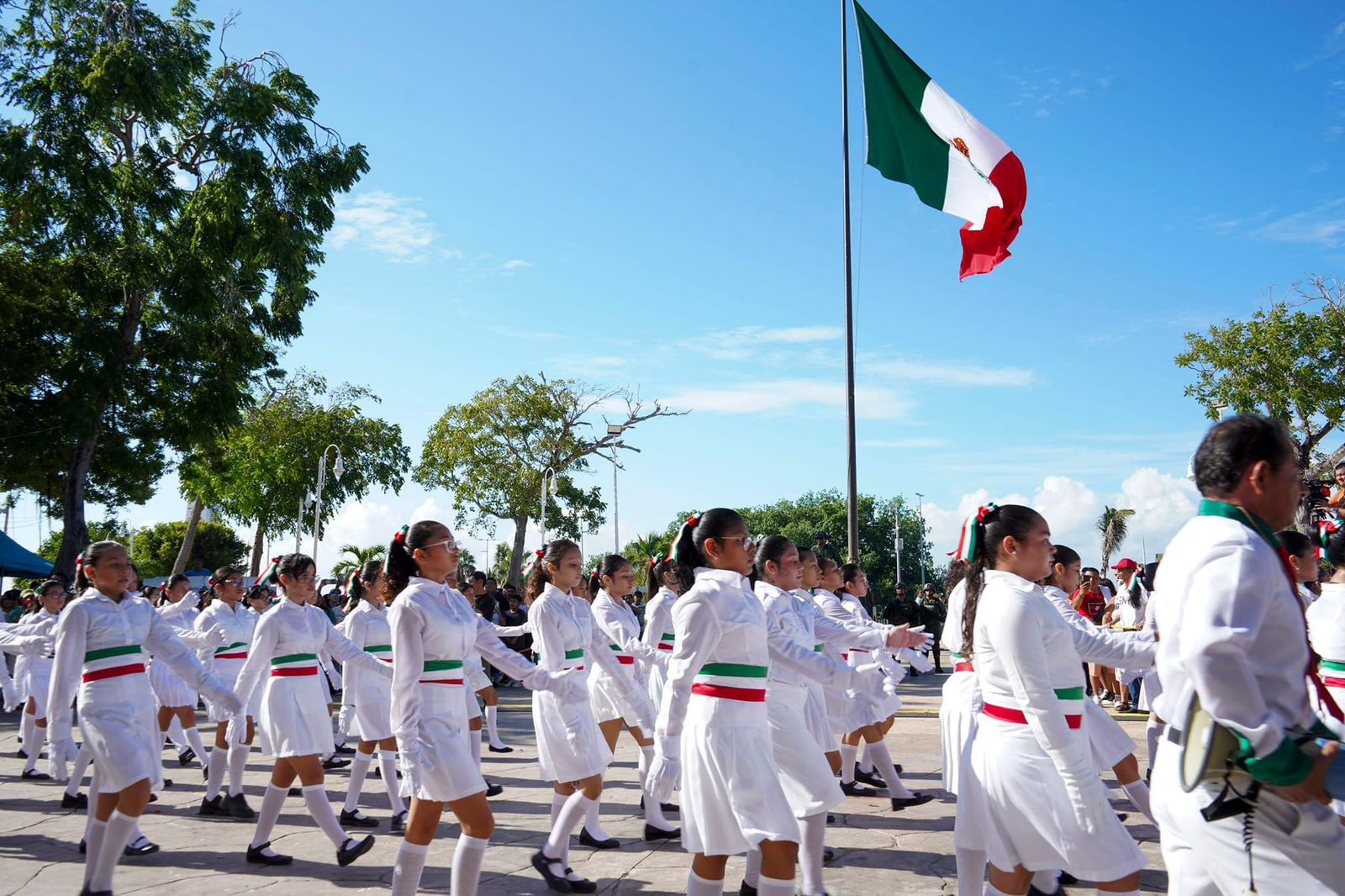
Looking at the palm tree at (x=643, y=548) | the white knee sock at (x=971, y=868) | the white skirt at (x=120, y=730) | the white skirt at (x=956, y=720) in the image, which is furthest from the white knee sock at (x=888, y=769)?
the palm tree at (x=643, y=548)

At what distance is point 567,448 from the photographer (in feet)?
143

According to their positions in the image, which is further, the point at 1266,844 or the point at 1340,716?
the point at 1340,716

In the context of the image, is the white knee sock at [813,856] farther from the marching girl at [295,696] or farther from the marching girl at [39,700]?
the marching girl at [39,700]

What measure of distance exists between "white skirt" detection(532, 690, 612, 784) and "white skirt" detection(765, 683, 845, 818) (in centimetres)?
154

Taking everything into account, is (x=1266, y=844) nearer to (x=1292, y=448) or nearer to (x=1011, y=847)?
(x=1292, y=448)

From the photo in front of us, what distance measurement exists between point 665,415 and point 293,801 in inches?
1401

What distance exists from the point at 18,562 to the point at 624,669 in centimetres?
2143

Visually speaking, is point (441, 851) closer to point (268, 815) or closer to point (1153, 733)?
point (268, 815)

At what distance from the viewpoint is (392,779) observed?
817 centimetres

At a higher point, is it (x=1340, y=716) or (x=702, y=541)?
(x=702, y=541)

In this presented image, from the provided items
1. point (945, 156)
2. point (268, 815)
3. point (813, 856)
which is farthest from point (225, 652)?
point (945, 156)

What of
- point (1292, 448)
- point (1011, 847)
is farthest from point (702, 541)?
point (1292, 448)

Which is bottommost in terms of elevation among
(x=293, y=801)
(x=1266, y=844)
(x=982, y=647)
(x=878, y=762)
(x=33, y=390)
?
(x=293, y=801)

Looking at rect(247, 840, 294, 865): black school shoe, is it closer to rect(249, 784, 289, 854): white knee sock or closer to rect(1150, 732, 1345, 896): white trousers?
rect(249, 784, 289, 854): white knee sock
